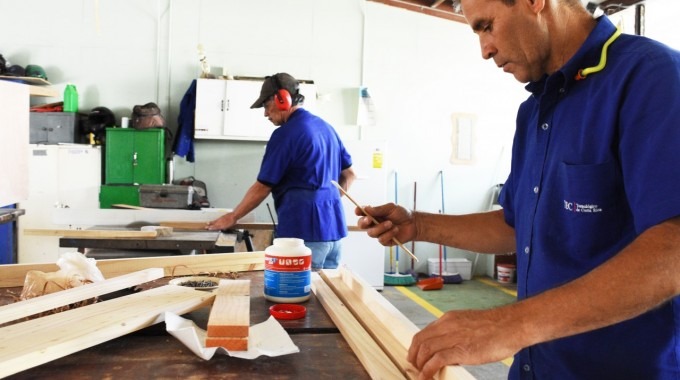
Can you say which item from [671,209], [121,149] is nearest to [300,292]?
[671,209]

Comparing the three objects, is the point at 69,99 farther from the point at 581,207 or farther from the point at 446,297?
the point at 581,207

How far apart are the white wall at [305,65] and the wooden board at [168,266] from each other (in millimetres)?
3828

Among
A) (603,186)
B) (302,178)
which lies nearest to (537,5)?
(603,186)

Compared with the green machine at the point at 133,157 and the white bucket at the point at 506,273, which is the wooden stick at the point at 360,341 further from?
→ the white bucket at the point at 506,273

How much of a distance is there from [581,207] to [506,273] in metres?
5.00

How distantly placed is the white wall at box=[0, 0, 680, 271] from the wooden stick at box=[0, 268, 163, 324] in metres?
4.23

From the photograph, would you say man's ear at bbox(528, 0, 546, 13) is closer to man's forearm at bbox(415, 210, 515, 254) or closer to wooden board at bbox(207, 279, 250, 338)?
man's forearm at bbox(415, 210, 515, 254)

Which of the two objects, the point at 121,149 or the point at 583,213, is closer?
the point at 583,213

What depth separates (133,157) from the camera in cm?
503

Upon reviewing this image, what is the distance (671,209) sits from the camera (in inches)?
31.6

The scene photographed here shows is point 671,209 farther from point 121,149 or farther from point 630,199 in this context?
point 121,149

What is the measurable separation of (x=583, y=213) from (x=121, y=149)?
15.8ft

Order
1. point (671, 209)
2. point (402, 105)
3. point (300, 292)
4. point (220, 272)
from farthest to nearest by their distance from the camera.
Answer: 1. point (402, 105)
2. point (220, 272)
3. point (300, 292)
4. point (671, 209)

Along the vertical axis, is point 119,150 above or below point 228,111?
below
